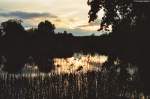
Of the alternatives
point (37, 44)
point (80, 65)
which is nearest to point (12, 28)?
point (37, 44)

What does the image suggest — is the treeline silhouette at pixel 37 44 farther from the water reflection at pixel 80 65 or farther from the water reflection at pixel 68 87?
the water reflection at pixel 68 87

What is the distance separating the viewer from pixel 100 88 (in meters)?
24.3

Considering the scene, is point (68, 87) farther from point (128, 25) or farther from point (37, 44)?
point (37, 44)

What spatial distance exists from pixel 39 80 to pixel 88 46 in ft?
80.7

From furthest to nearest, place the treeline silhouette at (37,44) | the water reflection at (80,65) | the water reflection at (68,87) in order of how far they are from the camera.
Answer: the treeline silhouette at (37,44) < the water reflection at (80,65) < the water reflection at (68,87)

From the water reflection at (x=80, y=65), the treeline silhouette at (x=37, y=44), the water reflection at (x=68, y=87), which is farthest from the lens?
the treeline silhouette at (x=37, y=44)

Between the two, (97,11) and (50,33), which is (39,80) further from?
(50,33)

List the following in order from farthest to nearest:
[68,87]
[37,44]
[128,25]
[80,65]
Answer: [37,44] → [80,65] → [128,25] → [68,87]

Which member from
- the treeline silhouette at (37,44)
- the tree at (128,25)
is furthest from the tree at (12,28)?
the tree at (128,25)

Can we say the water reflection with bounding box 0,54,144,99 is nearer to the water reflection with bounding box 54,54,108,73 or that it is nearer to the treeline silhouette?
the water reflection with bounding box 54,54,108,73

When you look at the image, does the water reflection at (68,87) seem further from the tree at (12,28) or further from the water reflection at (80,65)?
the tree at (12,28)

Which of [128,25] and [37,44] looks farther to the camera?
[37,44]

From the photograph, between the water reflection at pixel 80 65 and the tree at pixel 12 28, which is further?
the tree at pixel 12 28

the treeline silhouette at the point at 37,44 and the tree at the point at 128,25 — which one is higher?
the tree at the point at 128,25
